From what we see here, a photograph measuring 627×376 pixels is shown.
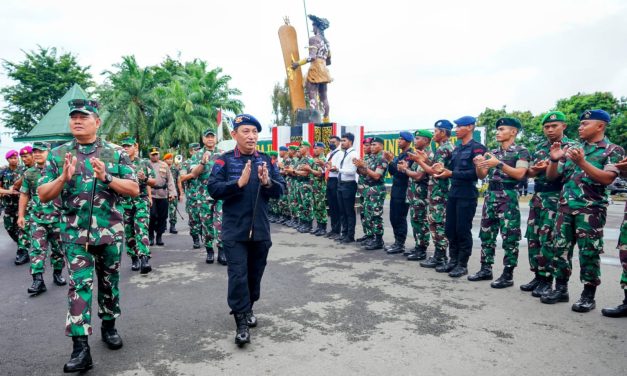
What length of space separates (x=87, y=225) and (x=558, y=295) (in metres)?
4.56

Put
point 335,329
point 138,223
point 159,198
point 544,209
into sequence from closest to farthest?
point 335,329 < point 544,209 < point 138,223 < point 159,198

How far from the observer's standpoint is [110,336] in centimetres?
344

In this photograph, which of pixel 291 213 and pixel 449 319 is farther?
pixel 291 213

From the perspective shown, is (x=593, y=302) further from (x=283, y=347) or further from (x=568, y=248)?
(x=283, y=347)

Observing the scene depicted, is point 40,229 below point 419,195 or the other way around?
below

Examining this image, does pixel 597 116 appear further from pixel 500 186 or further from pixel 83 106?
pixel 83 106

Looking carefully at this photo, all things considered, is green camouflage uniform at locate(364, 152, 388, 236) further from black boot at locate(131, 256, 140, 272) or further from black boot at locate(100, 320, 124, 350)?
black boot at locate(100, 320, 124, 350)

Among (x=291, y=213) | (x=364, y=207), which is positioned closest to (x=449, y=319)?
(x=364, y=207)

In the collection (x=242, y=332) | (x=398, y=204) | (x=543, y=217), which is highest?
(x=543, y=217)

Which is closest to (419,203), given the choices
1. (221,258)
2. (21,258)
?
(221,258)

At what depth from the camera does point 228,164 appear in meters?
3.63

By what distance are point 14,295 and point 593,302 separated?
6.52 metres

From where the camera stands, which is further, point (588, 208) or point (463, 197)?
point (463, 197)

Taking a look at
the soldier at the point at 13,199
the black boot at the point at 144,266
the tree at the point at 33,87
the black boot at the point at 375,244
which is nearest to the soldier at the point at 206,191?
the black boot at the point at 144,266
